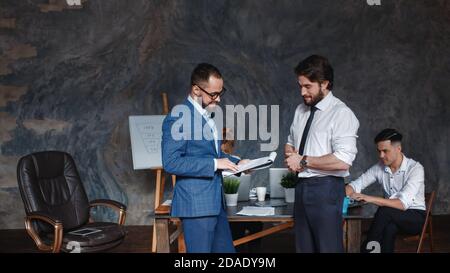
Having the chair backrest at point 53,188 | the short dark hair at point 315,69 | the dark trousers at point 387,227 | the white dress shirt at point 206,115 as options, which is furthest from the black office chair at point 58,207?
the short dark hair at point 315,69

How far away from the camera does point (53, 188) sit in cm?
517

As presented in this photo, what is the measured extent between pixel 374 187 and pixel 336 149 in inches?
180

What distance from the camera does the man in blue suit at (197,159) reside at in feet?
10.7

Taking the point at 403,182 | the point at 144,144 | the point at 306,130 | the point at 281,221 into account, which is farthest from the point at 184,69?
the point at 306,130

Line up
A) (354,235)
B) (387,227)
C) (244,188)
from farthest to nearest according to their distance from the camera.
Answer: (244,188) < (387,227) < (354,235)

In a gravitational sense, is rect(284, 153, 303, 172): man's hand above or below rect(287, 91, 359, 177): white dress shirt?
below

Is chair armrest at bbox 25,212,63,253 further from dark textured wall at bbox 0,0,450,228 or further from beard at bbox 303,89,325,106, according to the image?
dark textured wall at bbox 0,0,450,228

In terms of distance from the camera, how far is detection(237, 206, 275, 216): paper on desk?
4070mm

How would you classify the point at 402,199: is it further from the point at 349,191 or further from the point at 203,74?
the point at 203,74

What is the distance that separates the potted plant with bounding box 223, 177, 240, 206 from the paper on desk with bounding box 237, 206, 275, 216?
143 millimetres

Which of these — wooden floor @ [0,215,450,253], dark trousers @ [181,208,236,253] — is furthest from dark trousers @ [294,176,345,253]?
wooden floor @ [0,215,450,253]

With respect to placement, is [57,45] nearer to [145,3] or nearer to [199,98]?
[145,3]

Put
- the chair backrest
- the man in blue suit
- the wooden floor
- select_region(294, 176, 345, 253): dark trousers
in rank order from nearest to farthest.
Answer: the man in blue suit < select_region(294, 176, 345, 253): dark trousers < the chair backrest < the wooden floor

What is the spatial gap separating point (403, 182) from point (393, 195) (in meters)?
0.15
